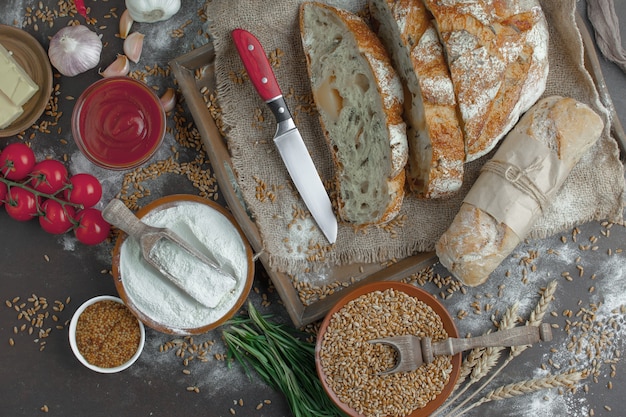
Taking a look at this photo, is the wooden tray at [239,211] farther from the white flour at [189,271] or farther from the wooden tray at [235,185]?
the white flour at [189,271]

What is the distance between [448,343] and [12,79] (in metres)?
2.24

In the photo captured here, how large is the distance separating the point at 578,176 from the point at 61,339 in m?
2.57

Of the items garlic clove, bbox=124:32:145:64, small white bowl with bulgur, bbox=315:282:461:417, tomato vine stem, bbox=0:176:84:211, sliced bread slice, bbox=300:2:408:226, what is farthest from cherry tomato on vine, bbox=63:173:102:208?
small white bowl with bulgur, bbox=315:282:461:417

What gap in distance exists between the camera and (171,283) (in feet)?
8.23

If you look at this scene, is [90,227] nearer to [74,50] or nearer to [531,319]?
[74,50]

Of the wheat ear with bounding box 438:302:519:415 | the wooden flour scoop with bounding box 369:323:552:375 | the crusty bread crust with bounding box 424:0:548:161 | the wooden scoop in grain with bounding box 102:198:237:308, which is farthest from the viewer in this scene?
the wheat ear with bounding box 438:302:519:415

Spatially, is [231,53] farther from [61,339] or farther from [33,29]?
[61,339]

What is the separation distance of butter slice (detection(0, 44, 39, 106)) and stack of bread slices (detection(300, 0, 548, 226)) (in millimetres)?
1254

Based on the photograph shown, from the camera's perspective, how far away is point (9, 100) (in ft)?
8.24

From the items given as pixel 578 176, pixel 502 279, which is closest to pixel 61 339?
pixel 502 279

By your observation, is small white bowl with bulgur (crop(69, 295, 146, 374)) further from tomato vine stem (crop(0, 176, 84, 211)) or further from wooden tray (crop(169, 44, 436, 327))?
wooden tray (crop(169, 44, 436, 327))

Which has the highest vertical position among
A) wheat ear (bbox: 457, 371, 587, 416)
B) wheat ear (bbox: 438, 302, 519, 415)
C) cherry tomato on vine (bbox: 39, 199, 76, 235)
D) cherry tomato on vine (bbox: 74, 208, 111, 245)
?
cherry tomato on vine (bbox: 39, 199, 76, 235)

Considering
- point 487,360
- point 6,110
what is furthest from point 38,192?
point 487,360

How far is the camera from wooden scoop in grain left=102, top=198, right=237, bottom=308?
2361 mm
